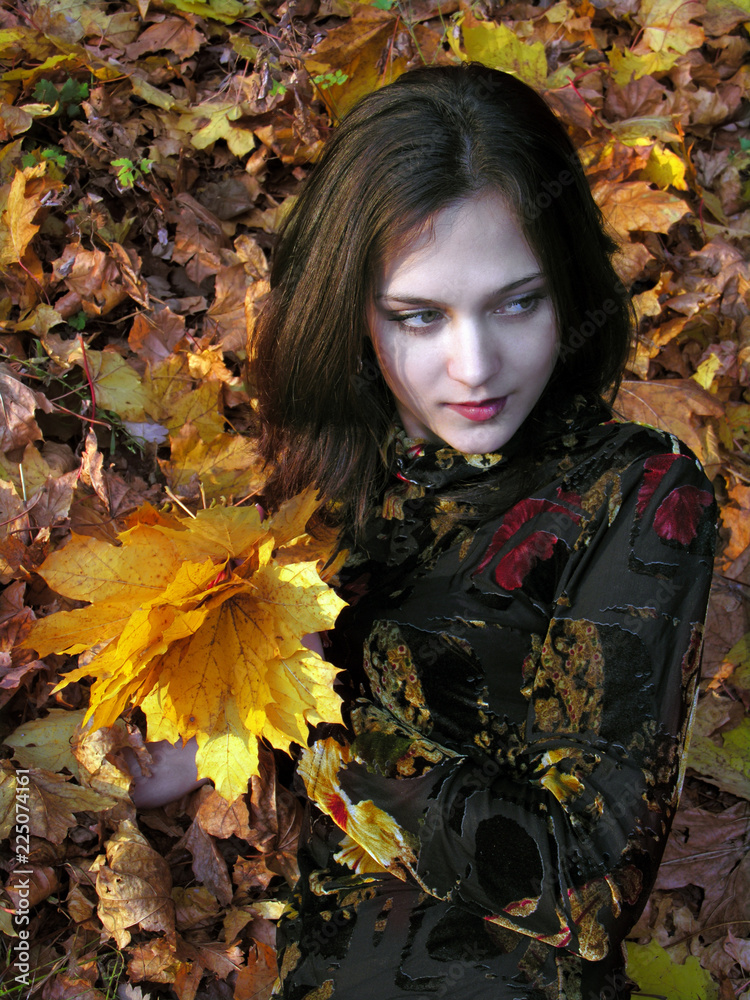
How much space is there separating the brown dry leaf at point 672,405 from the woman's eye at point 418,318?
3.81 feet

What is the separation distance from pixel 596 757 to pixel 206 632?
2.27 feet

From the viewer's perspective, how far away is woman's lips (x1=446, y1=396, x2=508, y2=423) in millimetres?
1328

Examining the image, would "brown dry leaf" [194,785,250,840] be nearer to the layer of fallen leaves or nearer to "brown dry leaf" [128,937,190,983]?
the layer of fallen leaves

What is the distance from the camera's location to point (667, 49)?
2500 mm

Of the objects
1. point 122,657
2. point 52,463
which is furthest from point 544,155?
point 52,463

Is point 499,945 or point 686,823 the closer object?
point 499,945

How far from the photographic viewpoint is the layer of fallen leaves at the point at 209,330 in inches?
62.2

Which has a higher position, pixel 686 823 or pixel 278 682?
pixel 278 682

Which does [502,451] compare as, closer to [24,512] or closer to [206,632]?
[206,632]

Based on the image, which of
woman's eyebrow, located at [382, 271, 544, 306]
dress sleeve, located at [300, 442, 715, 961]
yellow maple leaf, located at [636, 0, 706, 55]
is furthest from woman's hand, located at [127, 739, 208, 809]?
yellow maple leaf, located at [636, 0, 706, 55]

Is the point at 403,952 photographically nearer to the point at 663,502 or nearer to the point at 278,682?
the point at 278,682

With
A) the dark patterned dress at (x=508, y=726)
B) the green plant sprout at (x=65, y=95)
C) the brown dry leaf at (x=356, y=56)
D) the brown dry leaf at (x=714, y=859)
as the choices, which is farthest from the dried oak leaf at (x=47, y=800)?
the brown dry leaf at (x=356, y=56)

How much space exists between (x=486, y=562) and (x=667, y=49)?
213 cm

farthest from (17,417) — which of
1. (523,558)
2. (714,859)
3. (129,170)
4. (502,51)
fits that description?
(714,859)
